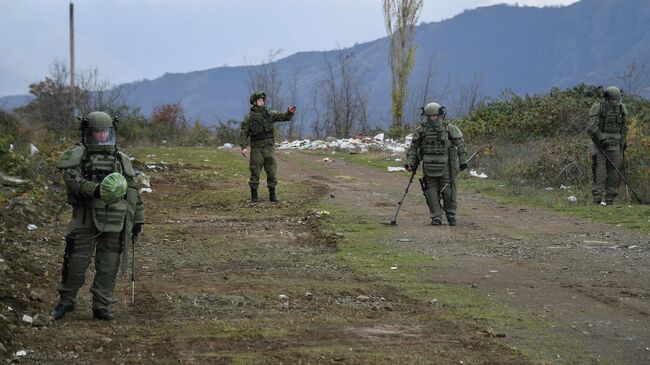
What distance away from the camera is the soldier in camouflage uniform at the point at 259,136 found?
54.9ft

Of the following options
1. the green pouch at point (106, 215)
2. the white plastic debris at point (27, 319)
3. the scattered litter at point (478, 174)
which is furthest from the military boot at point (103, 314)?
the scattered litter at point (478, 174)

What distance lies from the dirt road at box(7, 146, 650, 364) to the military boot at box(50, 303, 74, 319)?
7cm

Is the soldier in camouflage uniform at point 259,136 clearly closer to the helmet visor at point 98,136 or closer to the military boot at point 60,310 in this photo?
the helmet visor at point 98,136

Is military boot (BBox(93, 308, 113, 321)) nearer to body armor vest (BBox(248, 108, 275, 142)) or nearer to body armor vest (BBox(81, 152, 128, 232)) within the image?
body armor vest (BBox(81, 152, 128, 232))

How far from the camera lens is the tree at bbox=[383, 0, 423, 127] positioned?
127 ft

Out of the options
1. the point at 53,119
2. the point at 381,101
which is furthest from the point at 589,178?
the point at 381,101

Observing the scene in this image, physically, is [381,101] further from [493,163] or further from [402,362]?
[402,362]

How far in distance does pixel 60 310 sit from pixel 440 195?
743 centimetres

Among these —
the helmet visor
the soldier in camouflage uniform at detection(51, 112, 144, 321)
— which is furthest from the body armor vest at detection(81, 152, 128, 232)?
the helmet visor

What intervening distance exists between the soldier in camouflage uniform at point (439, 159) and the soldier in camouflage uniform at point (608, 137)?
160 inches

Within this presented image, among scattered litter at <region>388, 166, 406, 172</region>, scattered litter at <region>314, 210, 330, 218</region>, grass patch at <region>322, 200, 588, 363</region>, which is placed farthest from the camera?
scattered litter at <region>388, 166, 406, 172</region>

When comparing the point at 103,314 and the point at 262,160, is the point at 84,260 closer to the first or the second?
the point at 103,314

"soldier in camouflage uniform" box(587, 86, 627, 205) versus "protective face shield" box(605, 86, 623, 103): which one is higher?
"protective face shield" box(605, 86, 623, 103)

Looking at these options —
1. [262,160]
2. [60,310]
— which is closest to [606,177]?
[262,160]
